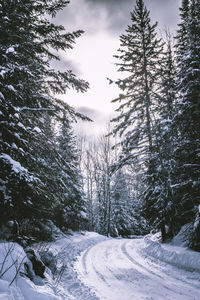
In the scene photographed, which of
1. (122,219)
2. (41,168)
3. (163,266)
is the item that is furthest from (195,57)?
(122,219)

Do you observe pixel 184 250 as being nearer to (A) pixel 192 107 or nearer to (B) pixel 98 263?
(B) pixel 98 263

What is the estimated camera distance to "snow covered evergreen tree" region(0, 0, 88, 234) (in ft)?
16.0

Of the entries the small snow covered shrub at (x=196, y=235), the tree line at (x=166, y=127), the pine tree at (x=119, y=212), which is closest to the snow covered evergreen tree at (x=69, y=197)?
the tree line at (x=166, y=127)

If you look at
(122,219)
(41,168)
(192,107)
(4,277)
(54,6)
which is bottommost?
(122,219)

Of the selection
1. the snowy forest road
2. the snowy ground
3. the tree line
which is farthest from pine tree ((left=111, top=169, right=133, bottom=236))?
the snowy forest road

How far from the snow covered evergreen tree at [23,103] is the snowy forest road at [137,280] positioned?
114 inches

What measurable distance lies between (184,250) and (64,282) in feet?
18.8

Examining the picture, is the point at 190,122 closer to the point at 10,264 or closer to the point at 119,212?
the point at 10,264

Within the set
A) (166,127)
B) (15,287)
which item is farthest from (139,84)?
(15,287)

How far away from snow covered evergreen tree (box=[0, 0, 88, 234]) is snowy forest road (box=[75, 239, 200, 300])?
9.51ft

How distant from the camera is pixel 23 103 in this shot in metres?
6.79

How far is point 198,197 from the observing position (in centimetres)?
848

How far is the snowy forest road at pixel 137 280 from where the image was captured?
5129 mm

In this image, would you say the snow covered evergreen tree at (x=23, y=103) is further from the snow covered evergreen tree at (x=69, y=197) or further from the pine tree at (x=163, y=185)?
the snow covered evergreen tree at (x=69, y=197)
